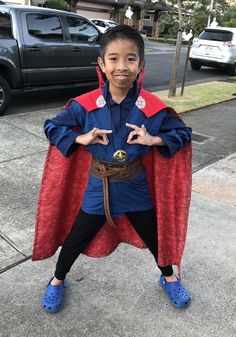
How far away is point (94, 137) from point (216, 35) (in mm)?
13220

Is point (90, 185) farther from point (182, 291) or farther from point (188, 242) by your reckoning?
point (188, 242)

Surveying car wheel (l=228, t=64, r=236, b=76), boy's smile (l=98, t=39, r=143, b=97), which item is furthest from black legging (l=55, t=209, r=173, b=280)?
car wheel (l=228, t=64, r=236, b=76)

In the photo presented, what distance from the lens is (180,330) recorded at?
7.50 feet

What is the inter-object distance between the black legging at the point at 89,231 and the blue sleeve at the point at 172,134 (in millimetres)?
415

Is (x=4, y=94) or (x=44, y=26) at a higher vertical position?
(x=44, y=26)

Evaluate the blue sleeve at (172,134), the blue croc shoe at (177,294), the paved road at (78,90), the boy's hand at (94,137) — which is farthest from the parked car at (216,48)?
the boy's hand at (94,137)

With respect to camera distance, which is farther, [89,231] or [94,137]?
[89,231]

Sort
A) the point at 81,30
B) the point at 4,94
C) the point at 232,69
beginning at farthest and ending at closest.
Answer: the point at 232,69 → the point at 81,30 → the point at 4,94

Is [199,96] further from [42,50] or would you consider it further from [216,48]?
[216,48]

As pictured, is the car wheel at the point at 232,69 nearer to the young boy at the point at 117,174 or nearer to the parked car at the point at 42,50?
the parked car at the point at 42,50

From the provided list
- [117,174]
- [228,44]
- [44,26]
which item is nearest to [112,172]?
[117,174]

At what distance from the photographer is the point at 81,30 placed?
303 inches

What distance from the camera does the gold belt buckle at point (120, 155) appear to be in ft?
6.48

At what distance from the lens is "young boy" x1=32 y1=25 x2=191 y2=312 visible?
191cm
